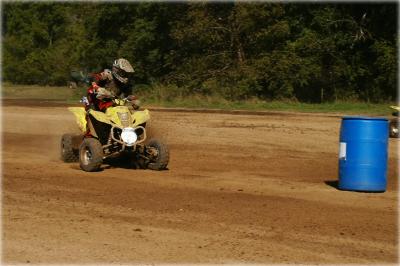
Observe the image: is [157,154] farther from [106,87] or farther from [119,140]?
[106,87]

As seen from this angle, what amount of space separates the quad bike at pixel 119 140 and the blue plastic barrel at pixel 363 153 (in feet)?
11.2

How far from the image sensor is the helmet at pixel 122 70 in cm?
1335

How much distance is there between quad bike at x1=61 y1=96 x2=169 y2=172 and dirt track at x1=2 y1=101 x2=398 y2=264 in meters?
0.28

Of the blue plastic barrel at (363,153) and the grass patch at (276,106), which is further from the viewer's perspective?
the grass patch at (276,106)

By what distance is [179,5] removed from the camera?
46.9 meters

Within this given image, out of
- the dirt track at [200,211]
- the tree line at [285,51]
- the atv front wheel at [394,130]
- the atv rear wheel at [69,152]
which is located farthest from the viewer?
the tree line at [285,51]

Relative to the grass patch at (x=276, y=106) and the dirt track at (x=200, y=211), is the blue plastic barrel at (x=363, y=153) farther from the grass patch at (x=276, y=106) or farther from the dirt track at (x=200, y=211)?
the grass patch at (x=276, y=106)

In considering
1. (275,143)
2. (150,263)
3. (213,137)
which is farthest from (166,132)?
(150,263)

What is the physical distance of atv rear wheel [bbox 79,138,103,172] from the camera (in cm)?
1295

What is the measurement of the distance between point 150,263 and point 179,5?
41.3 metres

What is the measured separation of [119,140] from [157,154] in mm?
714

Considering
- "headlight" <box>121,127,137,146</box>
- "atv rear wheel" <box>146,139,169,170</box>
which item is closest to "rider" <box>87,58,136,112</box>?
"headlight" <box>121,127,137,146</box>

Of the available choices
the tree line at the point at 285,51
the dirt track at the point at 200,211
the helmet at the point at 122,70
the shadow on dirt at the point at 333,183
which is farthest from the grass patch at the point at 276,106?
the helmet at the point at 122,70

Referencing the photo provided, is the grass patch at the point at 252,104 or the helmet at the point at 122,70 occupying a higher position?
the helmet at the point at 122,70
